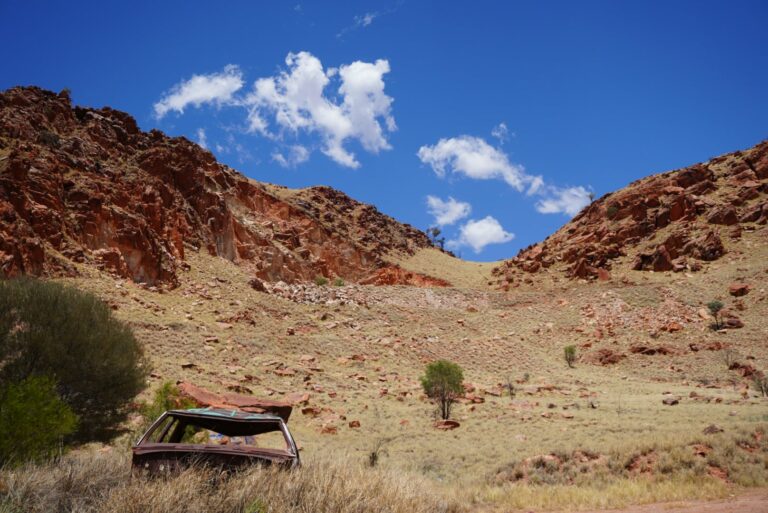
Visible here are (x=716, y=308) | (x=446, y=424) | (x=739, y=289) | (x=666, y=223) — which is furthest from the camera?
(x=666, y=223)

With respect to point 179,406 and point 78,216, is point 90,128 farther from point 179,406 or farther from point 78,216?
point 179,406

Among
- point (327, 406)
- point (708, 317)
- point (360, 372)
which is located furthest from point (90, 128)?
point (708, 317)

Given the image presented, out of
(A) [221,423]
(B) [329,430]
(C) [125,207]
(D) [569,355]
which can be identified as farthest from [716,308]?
(C) [125,207]

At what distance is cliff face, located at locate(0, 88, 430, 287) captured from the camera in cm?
3019

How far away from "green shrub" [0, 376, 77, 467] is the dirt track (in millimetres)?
9559

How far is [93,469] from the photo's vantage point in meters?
5.94

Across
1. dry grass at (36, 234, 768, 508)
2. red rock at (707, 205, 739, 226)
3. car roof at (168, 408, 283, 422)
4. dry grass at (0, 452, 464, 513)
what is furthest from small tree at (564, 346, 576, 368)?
car roof at (168, 408, 283, 422)

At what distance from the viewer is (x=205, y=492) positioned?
4535 mm

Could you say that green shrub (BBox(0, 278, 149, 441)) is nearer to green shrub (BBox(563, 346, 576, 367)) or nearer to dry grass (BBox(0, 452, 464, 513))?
dry grass (BBox(0, 452, 464, 513))

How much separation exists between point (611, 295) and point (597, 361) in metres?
13.2

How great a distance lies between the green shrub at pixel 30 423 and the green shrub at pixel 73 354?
3655mm

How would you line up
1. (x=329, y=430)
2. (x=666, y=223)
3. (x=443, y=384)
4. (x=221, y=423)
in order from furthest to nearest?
(x=666, y=223)
(x=443, y=384)
(x=329, y=430)
(x=221, y=423)

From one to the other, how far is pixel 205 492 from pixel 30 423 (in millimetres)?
5520

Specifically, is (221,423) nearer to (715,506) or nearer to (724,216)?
(715,506)
